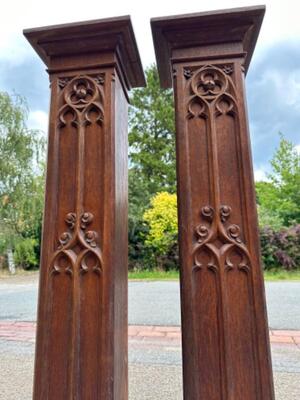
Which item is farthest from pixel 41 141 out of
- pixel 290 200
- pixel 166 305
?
pixel 290 200

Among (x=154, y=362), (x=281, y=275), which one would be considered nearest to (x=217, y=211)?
(x=154, y=362)

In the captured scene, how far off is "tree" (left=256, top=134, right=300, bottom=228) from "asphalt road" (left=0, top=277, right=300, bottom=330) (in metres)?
5.86

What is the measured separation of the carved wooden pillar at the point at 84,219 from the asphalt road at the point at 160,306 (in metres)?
2.19

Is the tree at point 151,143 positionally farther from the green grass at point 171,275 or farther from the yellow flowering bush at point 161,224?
the green grass at point 171,275

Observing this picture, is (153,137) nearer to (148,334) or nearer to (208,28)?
(148,334)

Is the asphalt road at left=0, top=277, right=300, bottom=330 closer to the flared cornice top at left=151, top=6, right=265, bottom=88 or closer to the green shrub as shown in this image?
the green shrub

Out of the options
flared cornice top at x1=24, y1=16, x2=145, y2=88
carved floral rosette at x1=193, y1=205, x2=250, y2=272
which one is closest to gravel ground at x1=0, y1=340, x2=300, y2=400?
carved floral rosette at x1=193, y1=205, x2=250, y2=272

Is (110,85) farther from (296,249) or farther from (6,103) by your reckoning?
(296,249)

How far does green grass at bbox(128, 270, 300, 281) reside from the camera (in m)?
6.40

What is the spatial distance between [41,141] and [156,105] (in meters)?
6.01

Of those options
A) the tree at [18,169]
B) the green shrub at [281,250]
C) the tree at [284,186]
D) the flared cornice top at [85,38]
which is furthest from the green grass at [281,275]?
the flared cornice top at [85,38]

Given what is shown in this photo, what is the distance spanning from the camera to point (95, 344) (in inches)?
28.5

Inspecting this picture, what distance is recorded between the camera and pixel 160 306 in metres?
3.54

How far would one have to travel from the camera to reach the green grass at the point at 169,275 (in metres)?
6.40
